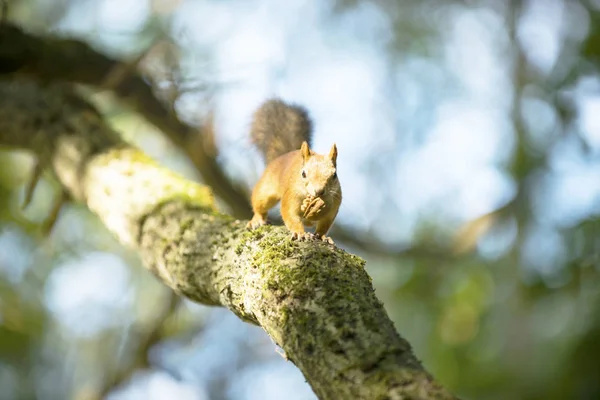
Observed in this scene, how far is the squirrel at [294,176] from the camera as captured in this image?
5.75 ft

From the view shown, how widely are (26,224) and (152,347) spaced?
1.80 m

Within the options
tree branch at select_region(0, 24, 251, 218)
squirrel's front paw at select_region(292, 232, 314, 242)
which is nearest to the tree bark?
squirrel's front paw at select_region(292, 232, 314, 242)

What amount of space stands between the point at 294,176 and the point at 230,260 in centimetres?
39

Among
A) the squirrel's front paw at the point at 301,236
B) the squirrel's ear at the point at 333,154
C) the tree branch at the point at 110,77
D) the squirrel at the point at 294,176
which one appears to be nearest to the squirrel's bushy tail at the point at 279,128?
the squirrel at the point at 294,176

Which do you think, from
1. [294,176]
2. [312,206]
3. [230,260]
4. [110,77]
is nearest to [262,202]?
[294,176]

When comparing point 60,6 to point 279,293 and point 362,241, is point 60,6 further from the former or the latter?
point 279,293

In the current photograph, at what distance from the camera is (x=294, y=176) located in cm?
189

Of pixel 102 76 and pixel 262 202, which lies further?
pixel 102 76

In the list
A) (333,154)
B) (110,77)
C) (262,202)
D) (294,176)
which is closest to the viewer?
(333,154)

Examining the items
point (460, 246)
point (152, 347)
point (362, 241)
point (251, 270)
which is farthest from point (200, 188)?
point (460, 246)

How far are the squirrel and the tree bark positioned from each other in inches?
6.2

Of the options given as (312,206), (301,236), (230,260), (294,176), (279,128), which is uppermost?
(279,128)

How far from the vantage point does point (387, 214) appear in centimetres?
800

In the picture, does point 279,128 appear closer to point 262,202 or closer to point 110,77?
point 262,202
